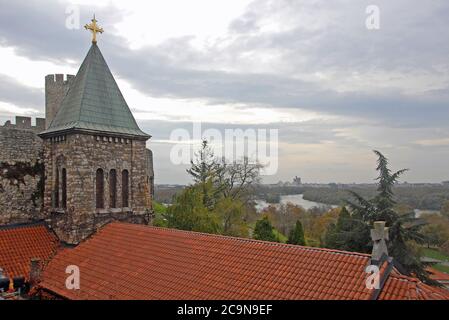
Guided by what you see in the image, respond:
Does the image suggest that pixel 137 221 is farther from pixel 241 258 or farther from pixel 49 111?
pixel 49 111

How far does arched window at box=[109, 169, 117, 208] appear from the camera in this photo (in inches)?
592

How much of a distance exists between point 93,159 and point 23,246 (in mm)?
4050

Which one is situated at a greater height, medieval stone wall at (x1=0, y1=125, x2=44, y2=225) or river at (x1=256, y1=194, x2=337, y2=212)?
medieval stone wall at (x1=0, y1=125, x2=44, y2=225)

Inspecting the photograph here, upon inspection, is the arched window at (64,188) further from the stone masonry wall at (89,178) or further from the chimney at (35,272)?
the chimney at (35,272)

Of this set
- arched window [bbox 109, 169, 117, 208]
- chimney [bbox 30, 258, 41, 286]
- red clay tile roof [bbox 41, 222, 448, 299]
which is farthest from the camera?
arched window [bbox 109, 169, 117, 208]

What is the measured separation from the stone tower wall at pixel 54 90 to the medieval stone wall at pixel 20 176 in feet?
22.1

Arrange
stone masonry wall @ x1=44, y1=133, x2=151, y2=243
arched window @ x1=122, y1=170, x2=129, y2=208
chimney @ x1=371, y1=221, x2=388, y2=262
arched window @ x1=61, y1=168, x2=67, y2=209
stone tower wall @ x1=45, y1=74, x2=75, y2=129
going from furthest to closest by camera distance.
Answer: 1. stone tower wall @ x1=45, y1=74, x2=75, y2=129
2. arched window @ x1=122, y1=170, x2=129, y2=208
3. arched window @ x1=61, y1=168, x2=67, y2=209
4. stone masonry wall @ x1=44, y1=133, x2=151, y2=243
5. chimney @ x1=371, y1=221, x2=388, y2=262

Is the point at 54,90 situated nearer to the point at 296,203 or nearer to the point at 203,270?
the point at 203,270

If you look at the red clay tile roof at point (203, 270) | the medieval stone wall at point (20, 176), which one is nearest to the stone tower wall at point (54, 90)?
the medieval stone wall at point (20, 176)

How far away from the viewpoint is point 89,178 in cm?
1412

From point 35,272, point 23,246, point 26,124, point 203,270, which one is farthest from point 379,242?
point 26,124

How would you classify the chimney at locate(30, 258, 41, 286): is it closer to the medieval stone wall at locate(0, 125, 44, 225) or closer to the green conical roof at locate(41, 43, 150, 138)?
the medieval stone wall at locate(0, 125, 44, 225)

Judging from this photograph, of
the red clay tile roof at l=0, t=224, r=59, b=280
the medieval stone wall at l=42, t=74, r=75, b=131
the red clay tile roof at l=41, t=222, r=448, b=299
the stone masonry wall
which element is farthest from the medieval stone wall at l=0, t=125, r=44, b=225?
the medieval stone wall at l=42, t=74, r=75, b=131

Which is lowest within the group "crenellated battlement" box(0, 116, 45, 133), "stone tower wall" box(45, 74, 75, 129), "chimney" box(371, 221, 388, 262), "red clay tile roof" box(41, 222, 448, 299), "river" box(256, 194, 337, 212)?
"river" box(256, 194, 337, 212)
